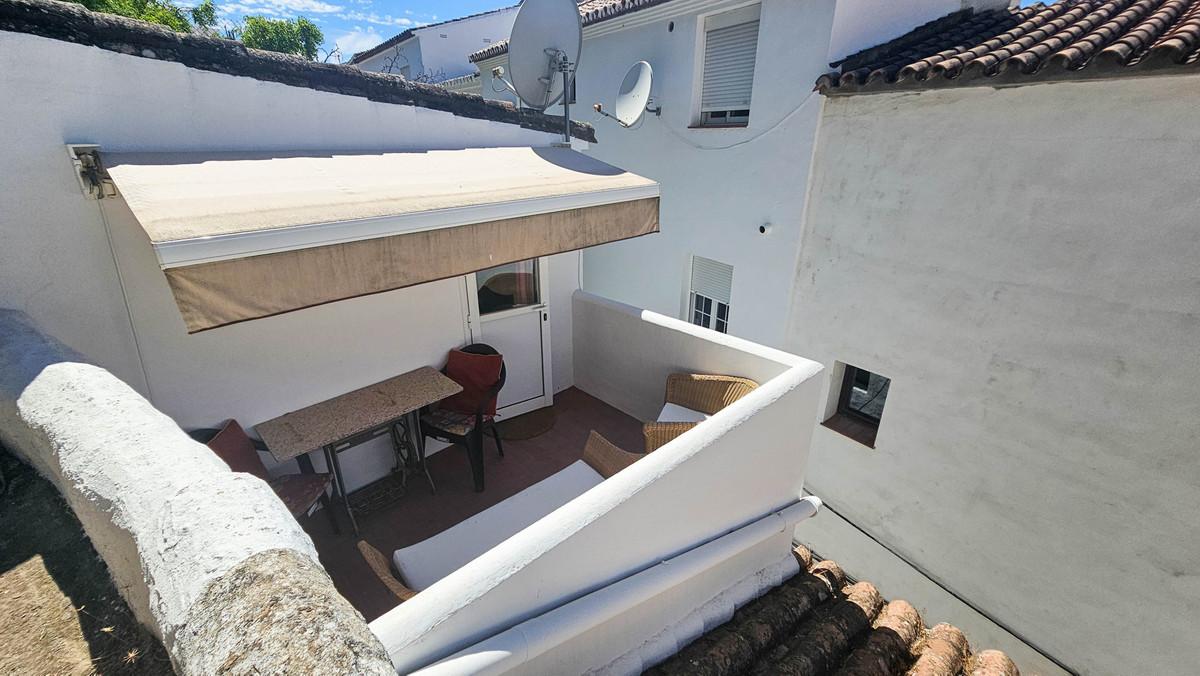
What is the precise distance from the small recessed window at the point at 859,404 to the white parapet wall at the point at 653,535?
5.97 metres

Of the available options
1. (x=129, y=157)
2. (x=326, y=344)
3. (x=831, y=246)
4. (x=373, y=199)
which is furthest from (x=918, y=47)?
(x=129, y=157)

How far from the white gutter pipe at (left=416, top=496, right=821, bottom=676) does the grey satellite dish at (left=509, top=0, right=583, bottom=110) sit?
8.76m

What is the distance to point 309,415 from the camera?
22.9ft

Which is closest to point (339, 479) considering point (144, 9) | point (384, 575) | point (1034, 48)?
point (384, 575)

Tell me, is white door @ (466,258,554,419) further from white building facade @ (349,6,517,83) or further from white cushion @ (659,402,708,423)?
white building facade @ (349,6,517,83)

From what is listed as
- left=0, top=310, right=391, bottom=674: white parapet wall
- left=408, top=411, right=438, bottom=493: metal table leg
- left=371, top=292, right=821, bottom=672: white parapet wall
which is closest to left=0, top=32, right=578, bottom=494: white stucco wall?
left=408, top=411, right=438, bottom=493: metal table leg

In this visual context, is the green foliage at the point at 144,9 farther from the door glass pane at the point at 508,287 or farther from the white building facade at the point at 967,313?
the white building facade at the point at 967,313

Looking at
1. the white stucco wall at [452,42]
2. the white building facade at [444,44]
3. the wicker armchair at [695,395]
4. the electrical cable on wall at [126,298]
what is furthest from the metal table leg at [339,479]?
the white stucco wall at [452,42]

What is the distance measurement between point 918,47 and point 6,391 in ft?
51.3

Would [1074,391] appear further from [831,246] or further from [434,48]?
[434,48]

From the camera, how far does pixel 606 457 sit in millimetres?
6922

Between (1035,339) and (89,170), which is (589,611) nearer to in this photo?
(89,170)

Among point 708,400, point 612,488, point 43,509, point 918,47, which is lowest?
point 708,400

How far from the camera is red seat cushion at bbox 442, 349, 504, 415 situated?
819 centimetres
